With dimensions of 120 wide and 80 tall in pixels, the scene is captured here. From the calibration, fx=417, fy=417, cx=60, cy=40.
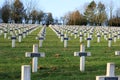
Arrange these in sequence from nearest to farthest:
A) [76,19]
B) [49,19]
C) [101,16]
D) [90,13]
Answer: [101,16]
[76,19]
[90,13]
[49,19]

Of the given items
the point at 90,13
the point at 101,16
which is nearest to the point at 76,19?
the point at 90,13

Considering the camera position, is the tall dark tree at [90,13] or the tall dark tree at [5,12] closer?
the tall dark tree at [5,12]

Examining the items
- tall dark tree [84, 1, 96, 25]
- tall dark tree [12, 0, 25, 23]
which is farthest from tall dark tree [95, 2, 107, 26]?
tall dark tree [12, 0, 25, 23]

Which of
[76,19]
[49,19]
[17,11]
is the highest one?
[17,11]

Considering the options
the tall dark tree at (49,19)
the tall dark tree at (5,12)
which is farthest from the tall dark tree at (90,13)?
the tall dark tree at (5,12)

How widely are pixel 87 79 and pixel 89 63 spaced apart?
11.5ft

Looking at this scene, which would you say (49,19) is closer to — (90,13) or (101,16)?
(90,13)

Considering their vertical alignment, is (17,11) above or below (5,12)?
above

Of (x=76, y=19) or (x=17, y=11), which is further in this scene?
(x=76, y=19)

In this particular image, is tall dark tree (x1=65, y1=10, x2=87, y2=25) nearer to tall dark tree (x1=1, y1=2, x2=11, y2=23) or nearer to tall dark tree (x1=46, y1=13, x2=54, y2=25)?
tall dark tree (x1=46, y1=13, x2=54, y2=25)

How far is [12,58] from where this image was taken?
15891 millimetres

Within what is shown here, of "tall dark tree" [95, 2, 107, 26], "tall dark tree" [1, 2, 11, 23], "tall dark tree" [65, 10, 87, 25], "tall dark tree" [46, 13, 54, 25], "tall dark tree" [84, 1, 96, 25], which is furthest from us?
"tall dark tree" [46, 13, 54, 25]

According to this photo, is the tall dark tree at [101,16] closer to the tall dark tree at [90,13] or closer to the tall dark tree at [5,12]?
the tall dark tree at [90,13]

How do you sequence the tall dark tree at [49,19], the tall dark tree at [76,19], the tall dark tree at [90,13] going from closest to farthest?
the tall dark tree at [76,19] < the tall dark tree at [90,13] < the tall dark tree at [49,19]
